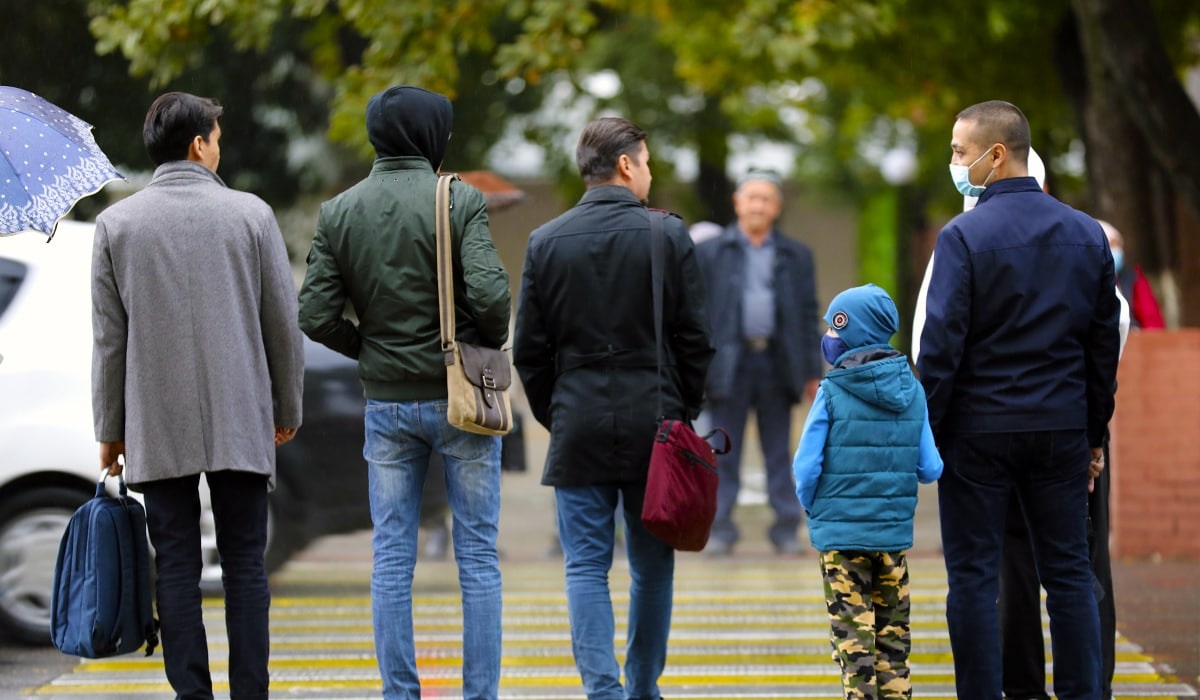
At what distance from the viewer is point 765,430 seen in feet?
33.3

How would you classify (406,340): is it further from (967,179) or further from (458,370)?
(967,179)

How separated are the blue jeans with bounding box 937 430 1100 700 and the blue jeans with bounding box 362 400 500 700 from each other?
4.71ft

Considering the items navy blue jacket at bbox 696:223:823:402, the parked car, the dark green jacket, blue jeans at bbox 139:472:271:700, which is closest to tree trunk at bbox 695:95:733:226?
navy blue jacket at bbox 696:223:823:402

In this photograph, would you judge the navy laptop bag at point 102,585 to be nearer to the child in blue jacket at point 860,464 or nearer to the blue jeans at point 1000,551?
the child in blue jacket at point 860,464

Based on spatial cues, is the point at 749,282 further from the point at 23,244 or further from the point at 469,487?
the point at 469,487

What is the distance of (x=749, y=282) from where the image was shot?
10.0m

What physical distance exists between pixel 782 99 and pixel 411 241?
17704mm

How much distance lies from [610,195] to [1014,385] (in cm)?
145

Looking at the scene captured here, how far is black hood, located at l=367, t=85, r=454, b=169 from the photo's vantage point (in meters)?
5.30

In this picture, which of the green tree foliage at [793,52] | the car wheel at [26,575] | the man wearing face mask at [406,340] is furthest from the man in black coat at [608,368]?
the green tree foliage at [793,52]

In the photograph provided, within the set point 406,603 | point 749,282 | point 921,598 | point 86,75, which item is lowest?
point 921,598

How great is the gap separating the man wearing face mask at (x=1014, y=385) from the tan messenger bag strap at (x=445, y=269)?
144 centimetres

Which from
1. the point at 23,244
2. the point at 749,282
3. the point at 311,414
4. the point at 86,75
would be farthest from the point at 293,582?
the point at 86,75

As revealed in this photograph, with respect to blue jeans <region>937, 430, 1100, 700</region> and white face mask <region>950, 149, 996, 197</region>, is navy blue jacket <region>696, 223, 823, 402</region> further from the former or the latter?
blue jeans <region>937, 430, 1100, 700</region>
